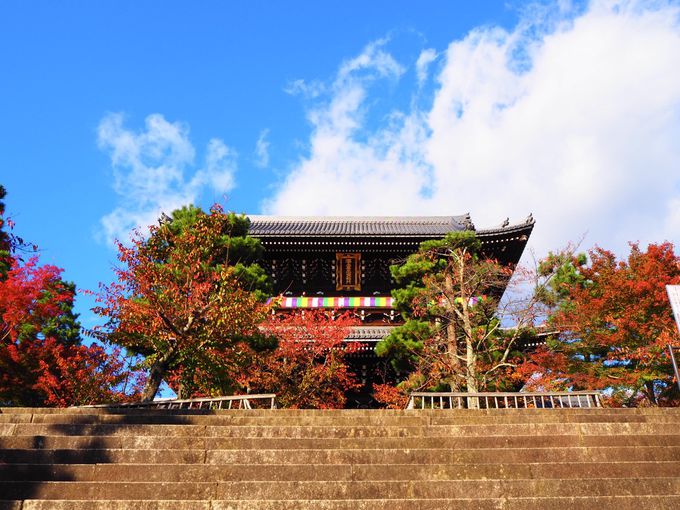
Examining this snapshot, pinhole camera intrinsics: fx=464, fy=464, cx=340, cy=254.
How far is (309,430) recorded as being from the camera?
21.9ft

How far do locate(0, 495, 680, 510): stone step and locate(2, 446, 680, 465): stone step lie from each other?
113 cm

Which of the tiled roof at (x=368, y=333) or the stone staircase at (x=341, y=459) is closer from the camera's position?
the stone staircase at (x=341, y=459)

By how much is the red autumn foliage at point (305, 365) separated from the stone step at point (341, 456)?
8.32 meters

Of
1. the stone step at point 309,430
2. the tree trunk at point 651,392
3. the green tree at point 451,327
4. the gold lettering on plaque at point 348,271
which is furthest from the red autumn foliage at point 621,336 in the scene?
the stone step at point 309,430

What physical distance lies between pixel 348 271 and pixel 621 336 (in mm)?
10212

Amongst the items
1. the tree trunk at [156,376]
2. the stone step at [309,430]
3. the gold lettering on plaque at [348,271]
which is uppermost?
the gold lettering on plaque at [348,271]

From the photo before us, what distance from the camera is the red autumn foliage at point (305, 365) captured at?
14.9 metres

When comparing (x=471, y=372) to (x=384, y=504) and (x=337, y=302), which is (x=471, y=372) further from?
(x=337, y=302)

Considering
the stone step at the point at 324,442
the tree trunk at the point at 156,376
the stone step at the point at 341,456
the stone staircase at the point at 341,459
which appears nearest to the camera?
the stone staircase at the point at 341,459

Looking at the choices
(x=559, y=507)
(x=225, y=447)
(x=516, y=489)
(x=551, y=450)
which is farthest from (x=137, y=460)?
(x=551, y=450)

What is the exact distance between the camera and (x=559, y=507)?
15.4 feet

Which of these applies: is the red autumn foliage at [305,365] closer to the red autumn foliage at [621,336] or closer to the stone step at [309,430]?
the red autumn foliage at [621,336]

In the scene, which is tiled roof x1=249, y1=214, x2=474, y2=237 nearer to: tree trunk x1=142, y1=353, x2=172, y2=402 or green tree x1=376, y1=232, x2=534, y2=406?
green tree x1=376, y1=232, x2=534, y2=406

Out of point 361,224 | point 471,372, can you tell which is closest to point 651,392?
point 471,372
